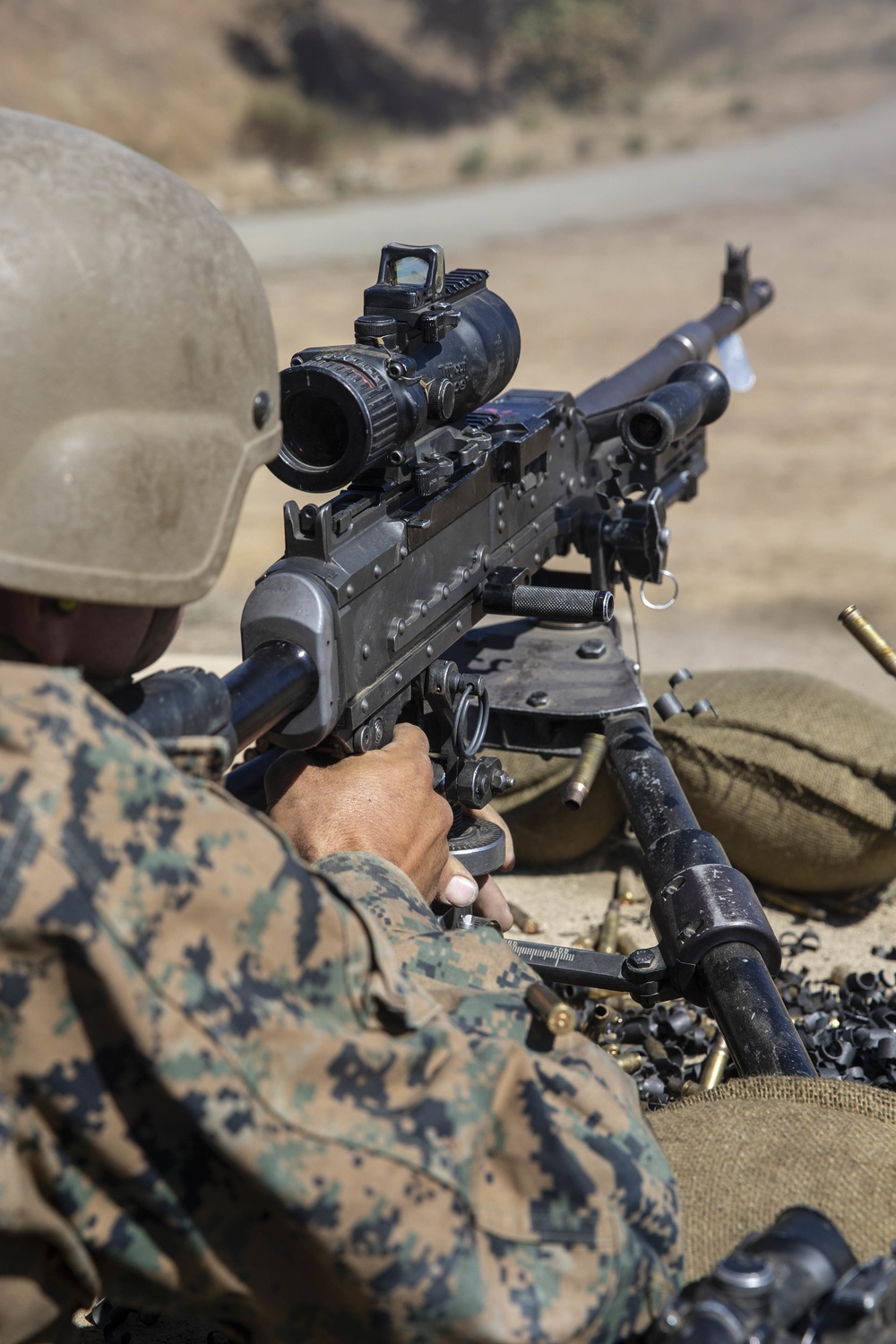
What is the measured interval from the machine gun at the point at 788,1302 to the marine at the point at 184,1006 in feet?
0.35

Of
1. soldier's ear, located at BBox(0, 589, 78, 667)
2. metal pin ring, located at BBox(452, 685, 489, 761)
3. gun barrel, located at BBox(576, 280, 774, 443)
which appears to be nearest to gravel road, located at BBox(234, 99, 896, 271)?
gun barrel, located at BBox(576, 280, 774, 443)

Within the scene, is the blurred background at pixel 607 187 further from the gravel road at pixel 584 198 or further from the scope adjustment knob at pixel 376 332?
the scope adjustment knob at pixel 376 332

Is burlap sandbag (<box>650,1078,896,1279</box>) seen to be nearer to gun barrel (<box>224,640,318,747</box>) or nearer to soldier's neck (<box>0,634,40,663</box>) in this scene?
gun barrel (<box>224,640,318,747</box>)

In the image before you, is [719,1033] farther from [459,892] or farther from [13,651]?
[13,651]

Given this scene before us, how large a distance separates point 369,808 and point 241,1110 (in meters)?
1.04

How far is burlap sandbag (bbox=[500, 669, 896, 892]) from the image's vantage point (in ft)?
14.0

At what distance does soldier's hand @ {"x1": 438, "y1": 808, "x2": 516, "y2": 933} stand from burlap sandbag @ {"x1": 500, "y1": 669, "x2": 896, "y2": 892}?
1.15 metres

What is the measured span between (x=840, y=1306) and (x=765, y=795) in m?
2.98

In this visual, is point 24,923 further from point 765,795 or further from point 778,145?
point 778,145

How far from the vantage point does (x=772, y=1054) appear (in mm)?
2566

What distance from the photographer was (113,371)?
1.64 m

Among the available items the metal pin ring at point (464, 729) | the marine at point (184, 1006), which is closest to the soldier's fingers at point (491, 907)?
the metal pin ring at point (464, 729)

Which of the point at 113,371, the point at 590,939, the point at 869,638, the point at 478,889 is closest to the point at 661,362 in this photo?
the point at 869,638

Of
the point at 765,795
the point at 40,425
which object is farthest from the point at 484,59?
the point at 40,425
